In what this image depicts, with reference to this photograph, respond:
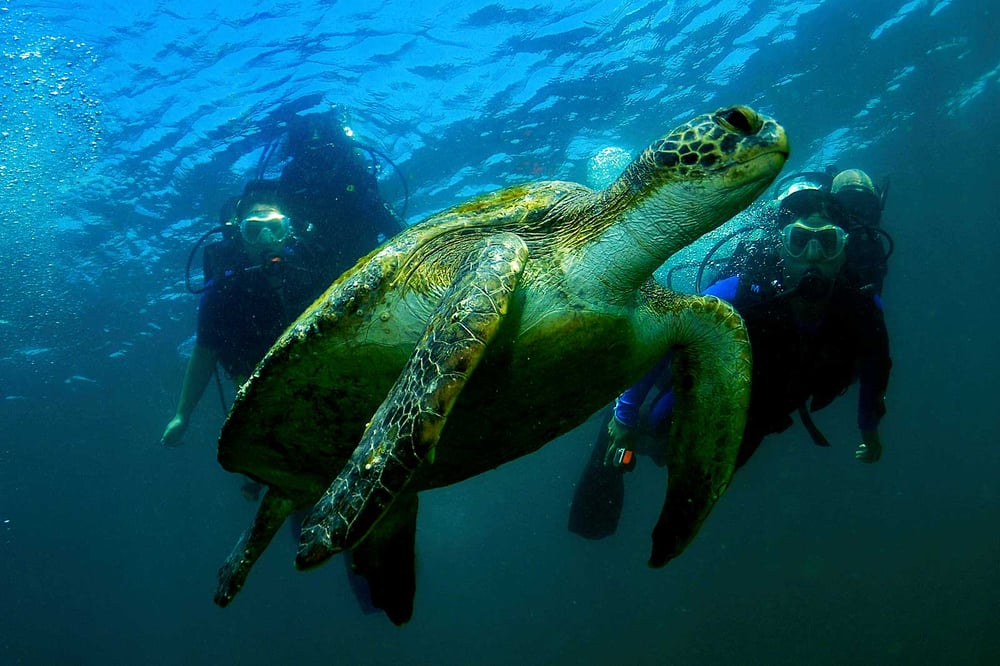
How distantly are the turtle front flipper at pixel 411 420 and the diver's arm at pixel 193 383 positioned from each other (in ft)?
23.1

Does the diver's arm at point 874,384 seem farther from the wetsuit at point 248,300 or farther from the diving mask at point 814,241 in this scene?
the wetsuit at point 248,300

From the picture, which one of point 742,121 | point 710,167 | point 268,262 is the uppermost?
point 742,121

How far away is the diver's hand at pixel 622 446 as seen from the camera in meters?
5.17

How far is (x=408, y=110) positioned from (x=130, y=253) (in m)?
10.5

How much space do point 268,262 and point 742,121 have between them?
20.5 feet

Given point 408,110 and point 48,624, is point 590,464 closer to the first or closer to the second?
point 408,110

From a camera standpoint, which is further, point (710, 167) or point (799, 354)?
point (799, 354)

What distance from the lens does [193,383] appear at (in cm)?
792

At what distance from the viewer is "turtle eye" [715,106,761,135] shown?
7.41 ft

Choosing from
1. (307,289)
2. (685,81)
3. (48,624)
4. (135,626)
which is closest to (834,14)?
(685,81)

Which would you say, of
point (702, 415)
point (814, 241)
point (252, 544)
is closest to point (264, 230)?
point (252, 544)

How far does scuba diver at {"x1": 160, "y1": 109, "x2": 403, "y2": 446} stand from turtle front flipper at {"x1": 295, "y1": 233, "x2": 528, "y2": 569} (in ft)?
18.8

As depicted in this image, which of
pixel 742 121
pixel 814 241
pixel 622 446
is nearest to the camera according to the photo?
pixel 742 121

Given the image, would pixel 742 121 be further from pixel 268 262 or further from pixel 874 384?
pixel 268 262
